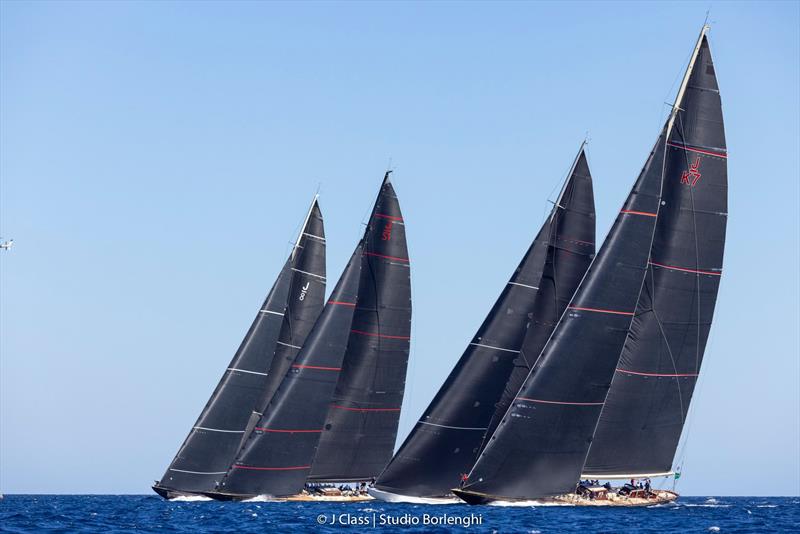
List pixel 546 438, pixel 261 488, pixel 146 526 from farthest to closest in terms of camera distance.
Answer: pixel 261 488
pixel 546 438
pixel 146 526

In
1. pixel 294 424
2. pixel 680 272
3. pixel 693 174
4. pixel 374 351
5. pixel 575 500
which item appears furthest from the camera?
pixel 374 351

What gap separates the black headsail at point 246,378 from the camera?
2299 inches

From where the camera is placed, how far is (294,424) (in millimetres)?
54750

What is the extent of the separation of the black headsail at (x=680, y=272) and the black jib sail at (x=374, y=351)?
1119 cm

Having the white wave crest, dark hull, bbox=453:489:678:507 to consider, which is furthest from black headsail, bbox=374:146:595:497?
the white wave crest

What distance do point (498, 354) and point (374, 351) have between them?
730cm

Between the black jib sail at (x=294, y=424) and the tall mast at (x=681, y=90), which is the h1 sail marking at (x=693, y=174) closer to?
the tall mast at (x=681, y=90)

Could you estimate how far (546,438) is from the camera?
154ft

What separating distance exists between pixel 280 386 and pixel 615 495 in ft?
50.9

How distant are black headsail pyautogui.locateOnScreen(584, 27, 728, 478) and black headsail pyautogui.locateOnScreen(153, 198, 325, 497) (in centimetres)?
1683

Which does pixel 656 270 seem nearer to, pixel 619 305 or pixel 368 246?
pixel 619 305

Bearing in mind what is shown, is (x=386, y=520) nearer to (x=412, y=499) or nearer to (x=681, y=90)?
(x=412, y=499)

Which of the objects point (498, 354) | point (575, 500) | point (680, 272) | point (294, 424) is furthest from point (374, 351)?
point (680, 272)

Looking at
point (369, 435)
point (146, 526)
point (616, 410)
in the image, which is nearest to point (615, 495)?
point (616, 410)
